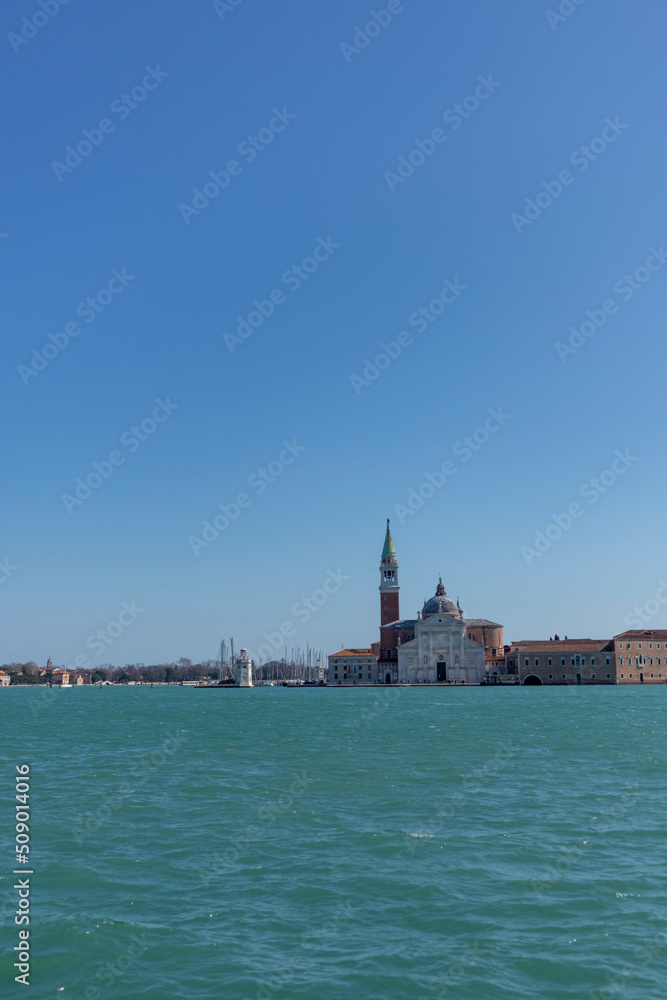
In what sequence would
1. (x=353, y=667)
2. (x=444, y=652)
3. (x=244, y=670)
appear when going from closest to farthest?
(x=444, y=652) → (x=353, y=667) → (x=244, y=670)

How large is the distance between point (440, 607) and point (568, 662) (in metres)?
19.2

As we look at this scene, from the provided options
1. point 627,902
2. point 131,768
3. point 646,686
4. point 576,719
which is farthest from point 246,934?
point 646,686

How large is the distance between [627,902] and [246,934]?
5.02 meters

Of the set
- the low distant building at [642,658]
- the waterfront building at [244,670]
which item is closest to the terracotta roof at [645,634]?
the low distant building at [642,658]

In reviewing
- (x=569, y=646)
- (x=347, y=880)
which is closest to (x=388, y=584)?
(x=569, y=646)

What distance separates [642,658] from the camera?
11719cm

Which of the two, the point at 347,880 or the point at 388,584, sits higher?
the point at 388,584

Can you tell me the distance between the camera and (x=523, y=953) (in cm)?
973

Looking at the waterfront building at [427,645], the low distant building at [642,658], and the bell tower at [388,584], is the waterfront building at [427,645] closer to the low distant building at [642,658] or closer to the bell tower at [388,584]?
the bell tower at [388,584]

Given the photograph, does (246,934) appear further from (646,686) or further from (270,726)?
(646,686)

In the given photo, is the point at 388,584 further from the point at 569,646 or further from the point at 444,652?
the point at 569,646

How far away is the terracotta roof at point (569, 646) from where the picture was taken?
380 ft

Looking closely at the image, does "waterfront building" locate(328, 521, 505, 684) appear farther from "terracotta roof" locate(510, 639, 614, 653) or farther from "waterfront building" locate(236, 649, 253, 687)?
"waterfront building" locate(236, 649, 253, 687)

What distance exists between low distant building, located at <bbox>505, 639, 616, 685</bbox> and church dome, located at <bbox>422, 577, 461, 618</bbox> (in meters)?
11.1
